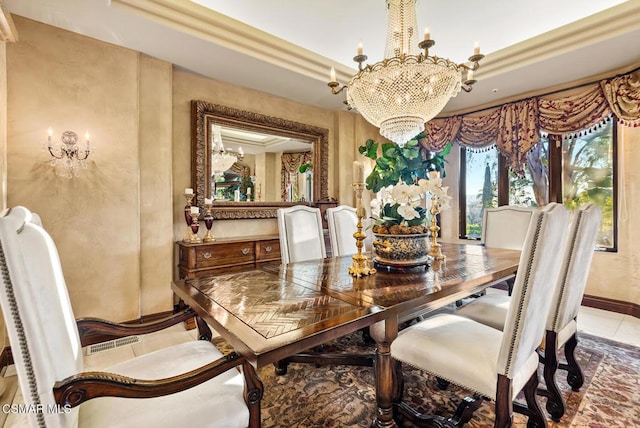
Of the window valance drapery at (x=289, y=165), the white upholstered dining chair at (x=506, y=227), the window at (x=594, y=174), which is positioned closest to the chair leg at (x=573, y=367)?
the white upholstered dining chair at (x=506, y=227)

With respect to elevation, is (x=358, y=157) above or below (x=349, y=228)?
above

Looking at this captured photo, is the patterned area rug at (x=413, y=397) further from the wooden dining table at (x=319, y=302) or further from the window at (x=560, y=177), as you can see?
the window at (x=560, y=177)

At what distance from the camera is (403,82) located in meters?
1.98

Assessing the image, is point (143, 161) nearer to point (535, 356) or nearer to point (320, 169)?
point (320, 169)

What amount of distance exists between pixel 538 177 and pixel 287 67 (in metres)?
3.40

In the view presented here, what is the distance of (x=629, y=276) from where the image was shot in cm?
304

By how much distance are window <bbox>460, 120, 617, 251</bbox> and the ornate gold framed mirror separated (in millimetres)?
2325

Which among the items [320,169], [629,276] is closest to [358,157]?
[320,169]

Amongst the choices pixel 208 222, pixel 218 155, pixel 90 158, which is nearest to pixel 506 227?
pixel 208 222

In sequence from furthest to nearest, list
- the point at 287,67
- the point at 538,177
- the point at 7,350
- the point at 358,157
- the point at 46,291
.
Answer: the point at 358,157
the point at 538,177
the point at 287,67
the point at 7,350
the point at 46,291

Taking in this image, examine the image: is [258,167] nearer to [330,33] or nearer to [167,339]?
[330,33]

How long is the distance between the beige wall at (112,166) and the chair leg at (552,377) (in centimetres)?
255

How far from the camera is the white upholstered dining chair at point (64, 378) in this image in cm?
67

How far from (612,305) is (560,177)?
1506 millimetres
